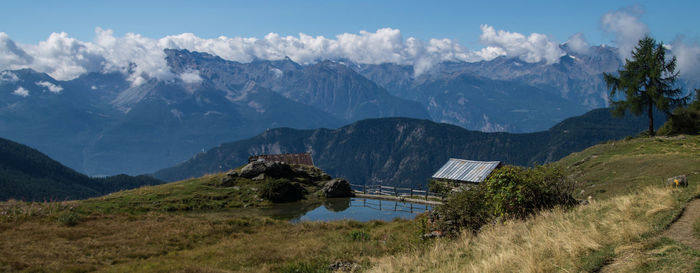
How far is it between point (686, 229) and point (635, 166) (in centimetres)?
3174

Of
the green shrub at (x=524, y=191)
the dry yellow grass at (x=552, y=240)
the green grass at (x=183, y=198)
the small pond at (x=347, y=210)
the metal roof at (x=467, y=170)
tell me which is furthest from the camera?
the metal roof at (x=467, y=170)

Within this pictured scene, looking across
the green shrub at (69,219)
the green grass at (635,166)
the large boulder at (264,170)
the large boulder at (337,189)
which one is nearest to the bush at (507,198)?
the green grass at (635,166)

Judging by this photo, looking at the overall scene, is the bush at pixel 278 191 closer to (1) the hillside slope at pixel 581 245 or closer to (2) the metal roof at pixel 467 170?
Answer: (2) the metal roof at pixel 467 170

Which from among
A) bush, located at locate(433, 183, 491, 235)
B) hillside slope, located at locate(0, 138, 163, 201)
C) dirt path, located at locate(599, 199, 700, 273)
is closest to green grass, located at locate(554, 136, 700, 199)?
bush, located at locate(433, 183, 491, 235)

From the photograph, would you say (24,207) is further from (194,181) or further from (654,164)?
(654,164)

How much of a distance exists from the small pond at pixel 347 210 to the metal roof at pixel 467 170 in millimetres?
6736

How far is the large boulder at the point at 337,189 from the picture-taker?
49.1 meters

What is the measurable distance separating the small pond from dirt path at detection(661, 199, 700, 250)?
943 inches

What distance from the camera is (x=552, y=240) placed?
11508mm

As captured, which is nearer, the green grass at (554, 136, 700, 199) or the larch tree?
the green grass at (554, 136, 700, 199)

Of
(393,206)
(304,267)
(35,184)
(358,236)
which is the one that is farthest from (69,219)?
(35,184)

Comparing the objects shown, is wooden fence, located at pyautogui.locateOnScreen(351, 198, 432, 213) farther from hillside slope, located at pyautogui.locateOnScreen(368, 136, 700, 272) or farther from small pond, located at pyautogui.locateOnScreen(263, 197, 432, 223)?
hillside slope, located at pyautogui.locateOnScreen(368, 136, 700, 272)

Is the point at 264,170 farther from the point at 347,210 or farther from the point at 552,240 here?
the point at 552,240

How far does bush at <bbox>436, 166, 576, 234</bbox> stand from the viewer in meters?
18.0
